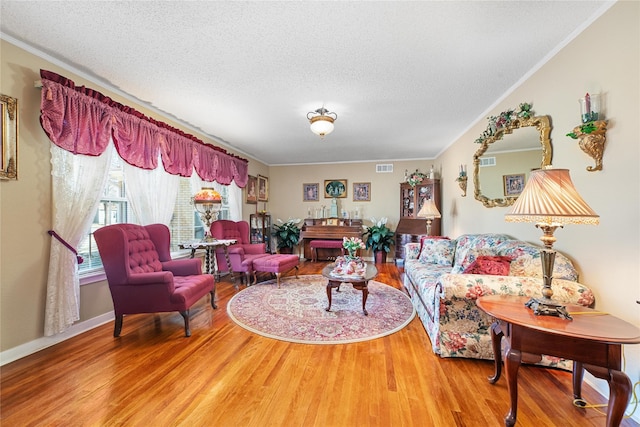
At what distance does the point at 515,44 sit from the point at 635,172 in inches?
49.3

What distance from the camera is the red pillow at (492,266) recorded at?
2.06 metres

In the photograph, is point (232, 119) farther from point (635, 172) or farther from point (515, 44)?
point (635, 172)

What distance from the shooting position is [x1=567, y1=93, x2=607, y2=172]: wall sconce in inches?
64.4

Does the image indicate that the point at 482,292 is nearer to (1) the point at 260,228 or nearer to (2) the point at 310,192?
(1) the point at 260,228

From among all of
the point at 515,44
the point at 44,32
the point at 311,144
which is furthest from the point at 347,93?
the point at 44,32

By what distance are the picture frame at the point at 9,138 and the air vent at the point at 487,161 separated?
463 cm

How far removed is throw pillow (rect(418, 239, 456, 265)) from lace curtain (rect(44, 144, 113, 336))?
3.93 metres

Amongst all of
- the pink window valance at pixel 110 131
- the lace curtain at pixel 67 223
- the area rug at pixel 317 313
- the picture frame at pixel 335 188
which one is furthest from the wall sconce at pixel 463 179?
the lace curtain at pixel 67 223

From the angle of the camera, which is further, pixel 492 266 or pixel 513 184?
pixel 513 184

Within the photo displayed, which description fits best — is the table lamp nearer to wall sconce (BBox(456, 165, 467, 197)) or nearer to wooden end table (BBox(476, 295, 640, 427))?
wooden end table (BBox(476, 295, 640, 427))

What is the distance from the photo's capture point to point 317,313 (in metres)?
2.90

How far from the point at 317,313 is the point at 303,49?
2.62m

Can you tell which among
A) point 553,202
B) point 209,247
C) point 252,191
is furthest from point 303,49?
point 252,191

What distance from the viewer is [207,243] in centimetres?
344
